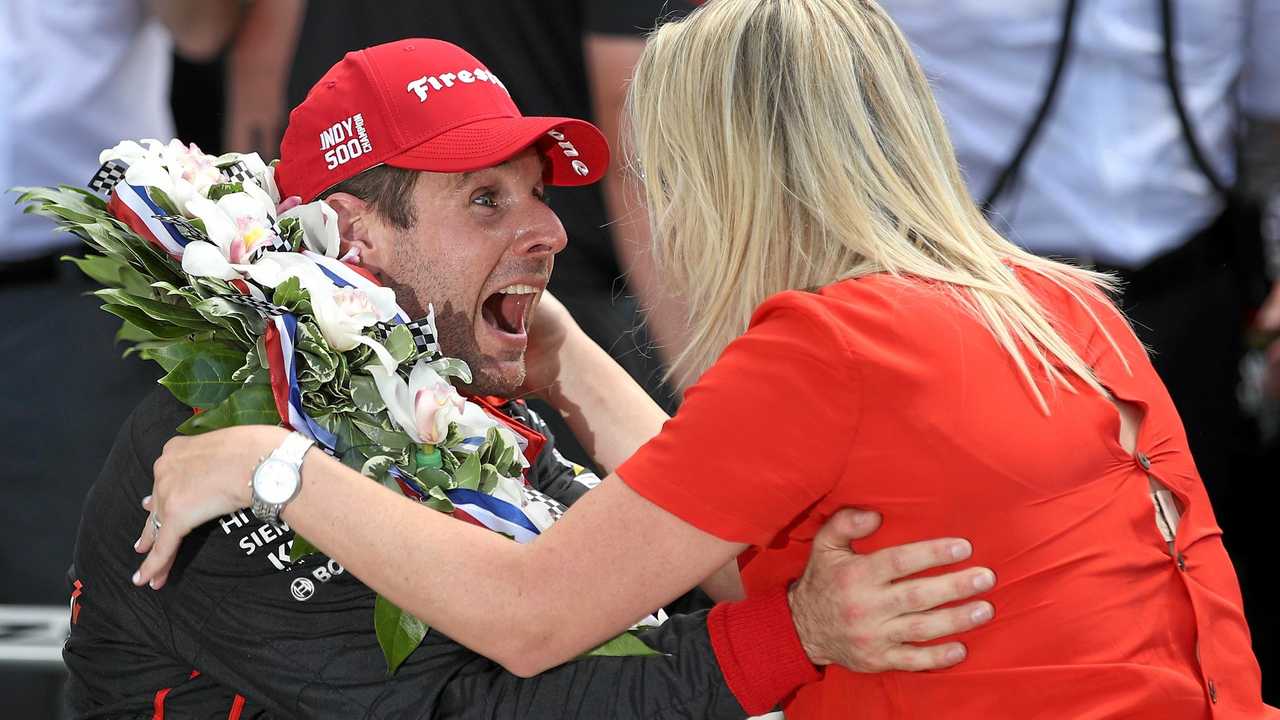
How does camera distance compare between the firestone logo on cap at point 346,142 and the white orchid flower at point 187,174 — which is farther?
the firestone logo on cap at point 346,142

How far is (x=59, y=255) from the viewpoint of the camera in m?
4.33

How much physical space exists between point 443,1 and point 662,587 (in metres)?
2.40

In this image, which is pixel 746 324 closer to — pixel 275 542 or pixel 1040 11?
pixel 275 542

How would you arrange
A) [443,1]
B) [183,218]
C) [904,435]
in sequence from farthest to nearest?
[443,1], [183,218], [904,435]

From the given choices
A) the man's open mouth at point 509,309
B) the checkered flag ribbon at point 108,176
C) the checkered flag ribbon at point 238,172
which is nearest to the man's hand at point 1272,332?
the man's open mouth at point 509,309

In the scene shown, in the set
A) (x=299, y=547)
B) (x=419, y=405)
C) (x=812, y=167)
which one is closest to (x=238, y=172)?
(x=419, y=405)

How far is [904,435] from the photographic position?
1861 millimetres

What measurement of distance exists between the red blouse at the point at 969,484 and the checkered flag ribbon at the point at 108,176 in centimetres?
106

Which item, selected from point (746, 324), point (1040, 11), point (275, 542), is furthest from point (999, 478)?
point (1040, 11)

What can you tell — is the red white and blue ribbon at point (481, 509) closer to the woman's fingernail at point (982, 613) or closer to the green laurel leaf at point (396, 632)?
the green laurel leaf at point (396, 632)

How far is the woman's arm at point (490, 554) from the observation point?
6.27 feet

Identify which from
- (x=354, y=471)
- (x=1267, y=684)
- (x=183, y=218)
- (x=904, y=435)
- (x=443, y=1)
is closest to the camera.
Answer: (x=904, y=435)

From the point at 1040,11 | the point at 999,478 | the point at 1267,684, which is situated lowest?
the point at 1267,684

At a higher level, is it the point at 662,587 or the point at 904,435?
the point at 904,435
